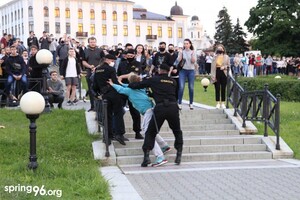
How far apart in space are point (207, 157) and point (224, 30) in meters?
75.9

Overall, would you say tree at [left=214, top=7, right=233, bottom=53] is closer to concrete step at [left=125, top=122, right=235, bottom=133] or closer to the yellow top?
the yellow top

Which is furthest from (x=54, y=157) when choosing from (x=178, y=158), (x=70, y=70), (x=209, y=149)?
(x=70, y=70)

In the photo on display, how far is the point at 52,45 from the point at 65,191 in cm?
1859

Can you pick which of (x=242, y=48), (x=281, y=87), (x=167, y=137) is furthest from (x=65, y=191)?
(x=242, y=48)

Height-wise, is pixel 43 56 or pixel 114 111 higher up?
pixel 43 56

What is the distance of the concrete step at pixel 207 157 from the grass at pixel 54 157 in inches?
A: 27.5

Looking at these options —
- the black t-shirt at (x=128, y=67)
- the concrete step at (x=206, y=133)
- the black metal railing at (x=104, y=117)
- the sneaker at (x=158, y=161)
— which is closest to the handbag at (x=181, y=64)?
the black t-shirt at (x=128, y=67)

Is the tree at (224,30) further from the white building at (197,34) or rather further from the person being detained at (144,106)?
the person being detained at (144,106)

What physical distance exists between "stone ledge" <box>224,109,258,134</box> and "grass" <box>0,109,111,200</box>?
3.75 m

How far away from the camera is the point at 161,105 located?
988 cm

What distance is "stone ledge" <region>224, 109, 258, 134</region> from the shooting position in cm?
1245

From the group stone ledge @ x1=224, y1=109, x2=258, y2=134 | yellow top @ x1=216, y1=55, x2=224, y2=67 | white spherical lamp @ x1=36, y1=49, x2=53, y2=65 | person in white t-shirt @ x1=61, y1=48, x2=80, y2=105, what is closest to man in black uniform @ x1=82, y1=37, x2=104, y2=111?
white spherical lamp @ x1=36, y1=49, x2=53, y2=65

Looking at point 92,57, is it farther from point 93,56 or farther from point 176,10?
point 176,10

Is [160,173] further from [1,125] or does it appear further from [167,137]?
[1,125]
